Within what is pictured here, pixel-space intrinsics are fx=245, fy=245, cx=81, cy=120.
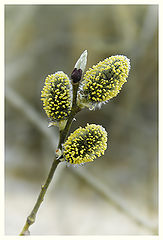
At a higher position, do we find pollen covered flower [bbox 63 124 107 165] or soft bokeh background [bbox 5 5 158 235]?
soft bokeh background [bbox 5 5 158 235]

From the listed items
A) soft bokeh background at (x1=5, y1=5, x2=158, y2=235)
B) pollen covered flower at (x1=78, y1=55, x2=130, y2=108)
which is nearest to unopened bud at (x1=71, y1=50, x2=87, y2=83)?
pollen covered flower at (x1=78, y1=55, x2=130, y2=108)

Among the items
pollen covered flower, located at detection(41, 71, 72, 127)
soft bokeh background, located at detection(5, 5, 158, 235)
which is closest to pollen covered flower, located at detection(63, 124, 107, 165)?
pollen covered flower, located at detection(41, 71, 72, 127)

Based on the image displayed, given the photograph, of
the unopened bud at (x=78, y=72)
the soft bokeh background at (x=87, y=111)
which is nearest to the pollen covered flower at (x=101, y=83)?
the unopened bud at (x=78, y=72)

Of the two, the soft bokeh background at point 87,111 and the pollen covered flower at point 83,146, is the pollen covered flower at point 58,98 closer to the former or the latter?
the pollen covered flower at point 83,146

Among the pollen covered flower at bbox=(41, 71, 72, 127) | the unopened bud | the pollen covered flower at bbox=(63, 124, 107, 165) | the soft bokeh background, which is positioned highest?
the soft bokeh background

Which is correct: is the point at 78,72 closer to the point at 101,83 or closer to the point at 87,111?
the point at 101,83

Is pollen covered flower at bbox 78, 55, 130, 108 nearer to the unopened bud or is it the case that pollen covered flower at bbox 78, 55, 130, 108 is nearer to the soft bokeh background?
the unopened bud

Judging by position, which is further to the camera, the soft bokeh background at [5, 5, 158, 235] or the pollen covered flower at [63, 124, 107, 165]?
the soft bokeh background at [5, 5, 158, 235]
